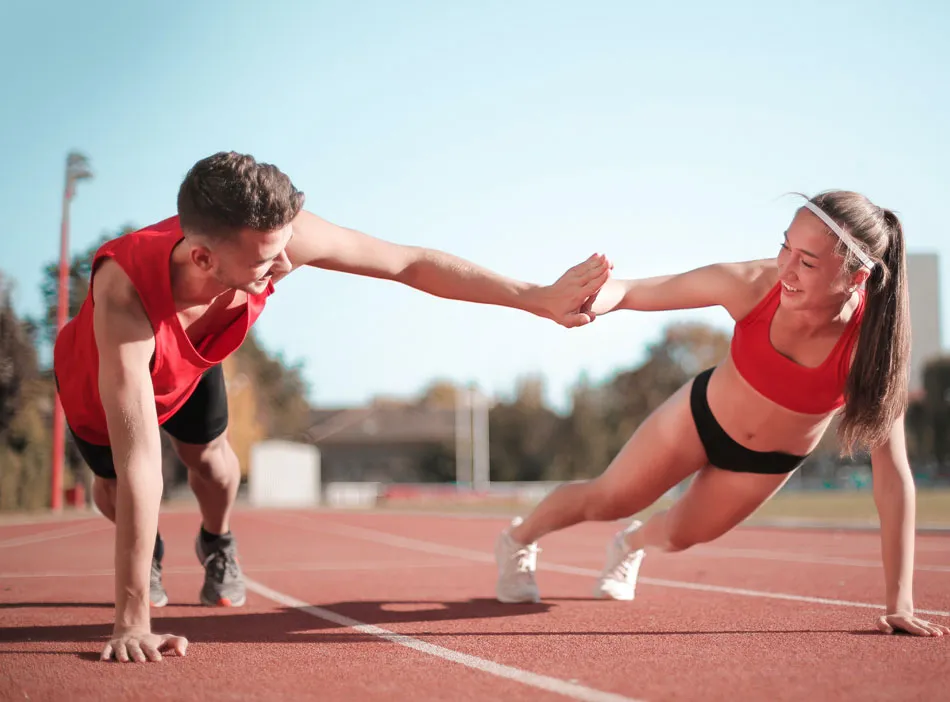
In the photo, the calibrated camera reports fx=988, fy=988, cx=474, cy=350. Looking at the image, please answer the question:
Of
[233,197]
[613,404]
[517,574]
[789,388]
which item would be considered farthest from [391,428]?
[233,197]

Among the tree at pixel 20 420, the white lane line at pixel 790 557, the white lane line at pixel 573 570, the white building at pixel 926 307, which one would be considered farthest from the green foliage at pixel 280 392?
the white lane line at pixel 790 557

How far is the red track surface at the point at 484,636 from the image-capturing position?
322 cm

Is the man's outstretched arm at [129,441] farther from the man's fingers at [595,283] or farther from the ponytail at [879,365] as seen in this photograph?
the ponytail at [879,365]

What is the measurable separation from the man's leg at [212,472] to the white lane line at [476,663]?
1.38ft

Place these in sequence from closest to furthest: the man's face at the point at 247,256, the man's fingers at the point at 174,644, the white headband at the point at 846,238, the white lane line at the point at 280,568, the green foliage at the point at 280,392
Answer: the man's face at the point at 247,256, the man's fingers at the point at 174,644, the white headband at the point at 846,238, the white lane line at the point at 280,568, the green foliage at the point at 280,392

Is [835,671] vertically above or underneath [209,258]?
underneath

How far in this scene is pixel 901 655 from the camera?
370cm

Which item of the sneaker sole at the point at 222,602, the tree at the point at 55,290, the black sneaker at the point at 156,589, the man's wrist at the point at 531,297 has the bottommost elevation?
the sneaker sole at the point at 222,602

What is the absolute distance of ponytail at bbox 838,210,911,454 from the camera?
13.8ft

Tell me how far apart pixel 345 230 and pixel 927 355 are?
77.2m

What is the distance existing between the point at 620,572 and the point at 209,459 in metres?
2.52

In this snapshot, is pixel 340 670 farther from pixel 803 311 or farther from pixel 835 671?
pixel 803 311

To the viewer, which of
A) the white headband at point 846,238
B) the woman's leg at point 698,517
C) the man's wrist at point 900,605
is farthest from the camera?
the woman's leg at point 698,517

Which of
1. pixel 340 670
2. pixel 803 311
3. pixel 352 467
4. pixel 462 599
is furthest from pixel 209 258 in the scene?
pixel 352 467
